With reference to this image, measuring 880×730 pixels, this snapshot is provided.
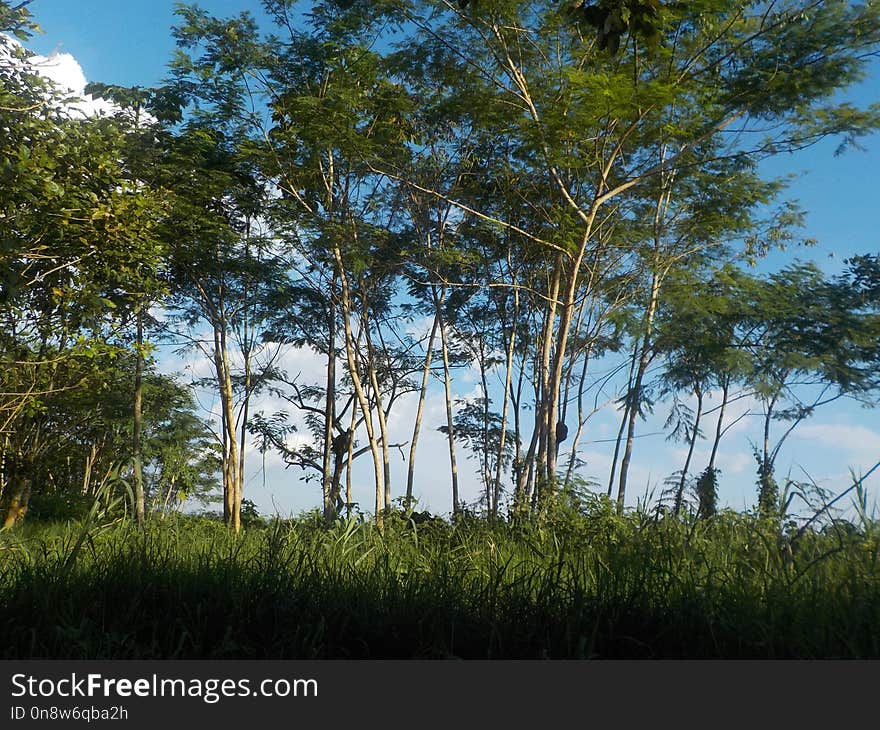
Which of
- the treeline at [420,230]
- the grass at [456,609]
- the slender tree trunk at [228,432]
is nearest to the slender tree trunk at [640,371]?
the treeline at [420,230]

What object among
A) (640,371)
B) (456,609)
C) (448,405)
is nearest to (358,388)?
(448,405)

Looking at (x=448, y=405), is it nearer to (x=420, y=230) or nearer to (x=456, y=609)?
(x=420, y=230)

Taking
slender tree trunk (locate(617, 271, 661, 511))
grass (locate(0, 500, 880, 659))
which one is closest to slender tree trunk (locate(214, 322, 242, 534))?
slender tree trunk (locate(617, 271, 661, 511))

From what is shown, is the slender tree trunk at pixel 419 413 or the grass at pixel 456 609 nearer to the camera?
the grass at pixel 456 609

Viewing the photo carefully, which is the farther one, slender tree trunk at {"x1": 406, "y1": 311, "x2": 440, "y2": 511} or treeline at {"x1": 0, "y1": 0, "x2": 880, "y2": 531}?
slender tree trunk at {"x1": 406, "y1": 311, "x2": 440, "y2": 511}

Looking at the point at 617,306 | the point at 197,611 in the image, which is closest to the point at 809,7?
the point at 617,306

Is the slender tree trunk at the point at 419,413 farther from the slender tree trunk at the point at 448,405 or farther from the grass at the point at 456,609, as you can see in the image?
the grass at the point at 456,609

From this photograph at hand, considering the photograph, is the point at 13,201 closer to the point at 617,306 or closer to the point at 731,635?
the point at 731,635

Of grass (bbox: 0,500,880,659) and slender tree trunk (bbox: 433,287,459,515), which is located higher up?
slender tree trunk (bbox: 433,287,459,515)

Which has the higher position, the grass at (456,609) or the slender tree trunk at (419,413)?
the slender tree trunk at (419,413)

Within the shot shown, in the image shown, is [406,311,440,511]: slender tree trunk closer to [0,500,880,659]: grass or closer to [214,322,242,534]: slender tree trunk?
[214,322,242,534]: slender tree trunk

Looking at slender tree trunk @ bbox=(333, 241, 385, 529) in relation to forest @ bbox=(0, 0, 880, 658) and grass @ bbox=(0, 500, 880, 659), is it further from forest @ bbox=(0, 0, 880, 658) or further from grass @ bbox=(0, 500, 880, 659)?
grass @ bbox=(0, 500, 880, 659)

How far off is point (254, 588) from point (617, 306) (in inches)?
480
